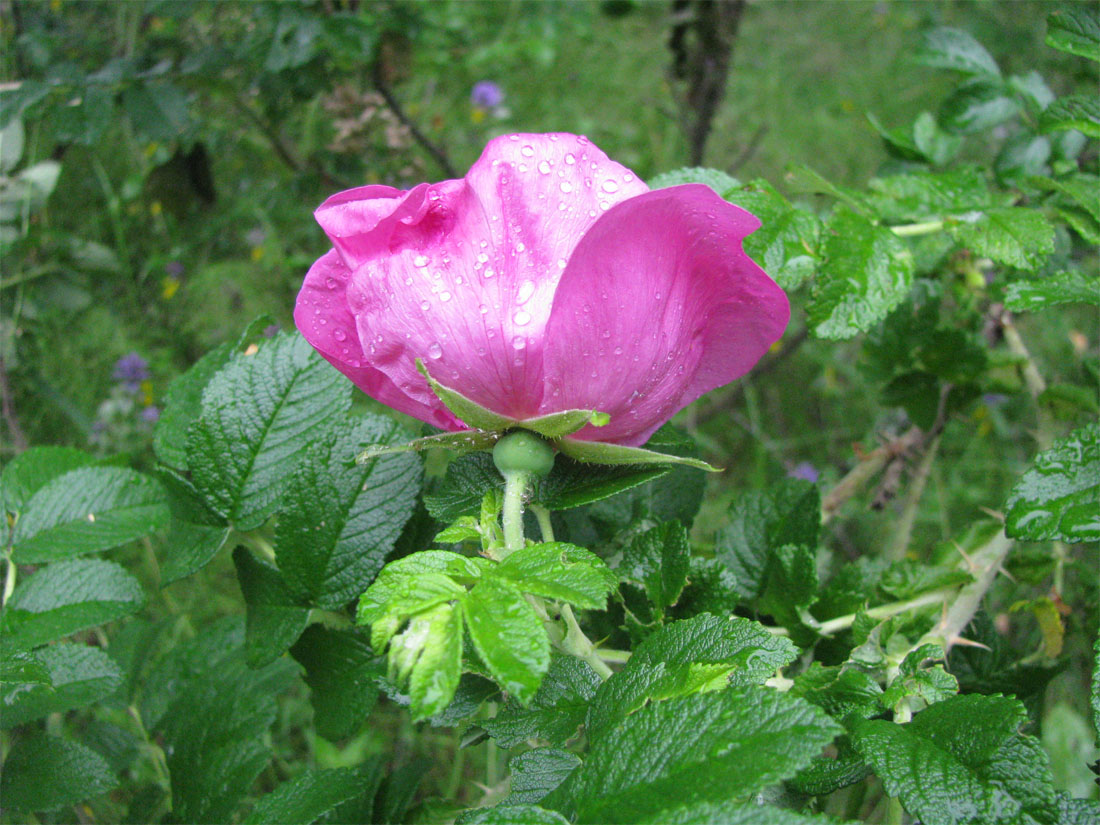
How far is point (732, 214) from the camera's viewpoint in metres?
0.48

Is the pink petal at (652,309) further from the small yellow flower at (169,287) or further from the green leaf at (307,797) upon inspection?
the small yellow flower at (169,287)

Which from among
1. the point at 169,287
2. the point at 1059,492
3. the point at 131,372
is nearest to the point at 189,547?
the point at 1059,492

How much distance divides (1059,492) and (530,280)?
0.40 metres

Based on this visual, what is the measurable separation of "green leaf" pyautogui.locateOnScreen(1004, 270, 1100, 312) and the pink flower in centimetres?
22

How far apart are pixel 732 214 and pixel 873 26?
12.9ft

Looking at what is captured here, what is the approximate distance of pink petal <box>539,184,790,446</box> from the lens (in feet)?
1.53

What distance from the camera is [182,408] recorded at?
0.73 metres

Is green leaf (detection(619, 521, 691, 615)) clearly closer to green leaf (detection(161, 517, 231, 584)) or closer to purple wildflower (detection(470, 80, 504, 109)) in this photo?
green leaf (detection(161, 517, 231, 584))

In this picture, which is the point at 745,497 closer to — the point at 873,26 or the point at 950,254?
the point at 950,254

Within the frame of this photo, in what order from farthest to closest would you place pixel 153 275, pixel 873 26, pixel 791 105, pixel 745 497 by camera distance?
1. pixel 873 26
2. pixel 791 105
3. pixel 153 275
4. pixel 745 497

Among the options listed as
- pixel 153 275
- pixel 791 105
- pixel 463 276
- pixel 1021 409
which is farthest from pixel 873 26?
pixel 463 276

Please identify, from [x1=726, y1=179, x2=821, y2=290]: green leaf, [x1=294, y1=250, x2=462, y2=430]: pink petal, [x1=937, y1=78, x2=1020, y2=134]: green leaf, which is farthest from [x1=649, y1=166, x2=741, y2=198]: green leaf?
[x1=937, y1=78, x2=1020, y2=134]: green leaf

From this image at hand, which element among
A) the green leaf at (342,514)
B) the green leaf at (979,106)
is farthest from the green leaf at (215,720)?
the green leaf at (979,106)

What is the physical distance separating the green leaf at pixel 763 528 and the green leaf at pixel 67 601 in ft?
1.67
